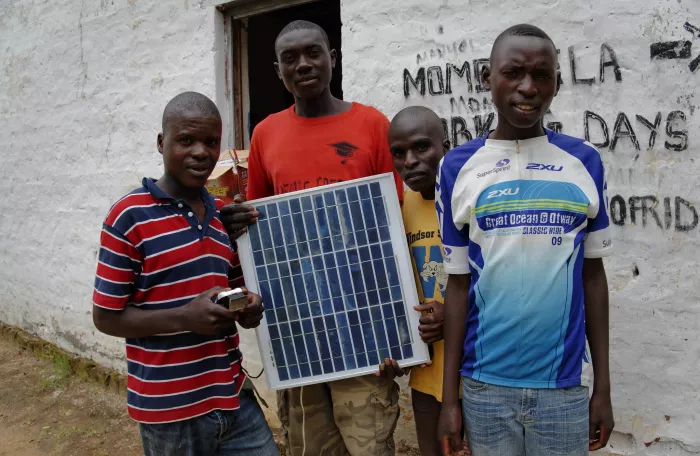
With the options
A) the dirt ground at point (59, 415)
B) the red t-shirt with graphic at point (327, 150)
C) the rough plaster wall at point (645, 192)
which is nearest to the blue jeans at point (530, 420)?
the red t-shirt with graphic at point (327, 150)

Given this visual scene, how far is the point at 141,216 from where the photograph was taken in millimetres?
1744

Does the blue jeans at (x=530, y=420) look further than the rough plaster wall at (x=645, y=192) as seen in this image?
No

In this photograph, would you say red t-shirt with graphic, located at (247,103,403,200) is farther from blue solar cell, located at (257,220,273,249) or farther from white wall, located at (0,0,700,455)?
white wall, located at (0,0,700,455)

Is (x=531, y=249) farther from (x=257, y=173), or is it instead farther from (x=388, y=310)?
(x=257, y=173)

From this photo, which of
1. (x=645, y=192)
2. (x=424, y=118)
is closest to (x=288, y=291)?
(x=424, y=118)

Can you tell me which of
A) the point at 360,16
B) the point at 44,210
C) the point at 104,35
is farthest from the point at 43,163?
the point at 360,16

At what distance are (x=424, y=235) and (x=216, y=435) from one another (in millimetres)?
983

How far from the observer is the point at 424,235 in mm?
2033

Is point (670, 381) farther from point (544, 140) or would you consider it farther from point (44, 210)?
point (44, 210)

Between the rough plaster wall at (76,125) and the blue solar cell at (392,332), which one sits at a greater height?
the rough plaster wall at (76,125)

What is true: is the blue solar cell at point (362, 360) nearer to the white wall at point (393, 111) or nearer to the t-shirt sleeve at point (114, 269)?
the t-shirt sleeve at point (114, 269)

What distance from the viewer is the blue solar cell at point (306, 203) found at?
1.98 metres

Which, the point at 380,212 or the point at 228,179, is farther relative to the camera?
the point at 228,179

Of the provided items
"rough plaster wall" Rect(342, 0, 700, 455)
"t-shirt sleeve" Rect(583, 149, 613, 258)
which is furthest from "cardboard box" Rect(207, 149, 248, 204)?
"t-shirt sleeve" Rect(583, 149, 613, 258)
